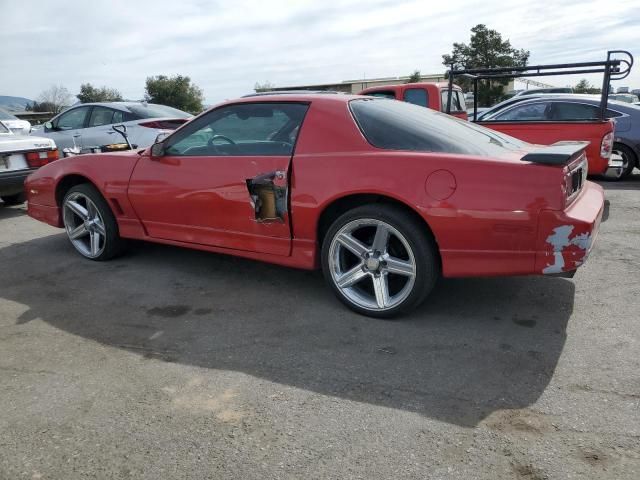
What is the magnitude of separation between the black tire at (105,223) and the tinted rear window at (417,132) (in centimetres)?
239

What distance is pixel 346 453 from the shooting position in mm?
2115

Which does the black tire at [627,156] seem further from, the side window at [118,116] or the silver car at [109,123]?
the side window at [118,116]

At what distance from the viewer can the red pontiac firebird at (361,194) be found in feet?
9.46

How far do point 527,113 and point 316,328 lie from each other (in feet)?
23.4

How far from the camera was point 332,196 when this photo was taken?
3.34m

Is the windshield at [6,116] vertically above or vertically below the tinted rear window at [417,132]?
above

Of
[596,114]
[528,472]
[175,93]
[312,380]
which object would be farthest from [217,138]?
[175,93]

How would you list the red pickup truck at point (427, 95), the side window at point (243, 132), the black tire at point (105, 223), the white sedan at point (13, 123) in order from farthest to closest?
the white sedan at point (13, 123) → the red pickup truck at point (427, 95) → the black tire at point (105, 223) → the side window at point (243, 132)

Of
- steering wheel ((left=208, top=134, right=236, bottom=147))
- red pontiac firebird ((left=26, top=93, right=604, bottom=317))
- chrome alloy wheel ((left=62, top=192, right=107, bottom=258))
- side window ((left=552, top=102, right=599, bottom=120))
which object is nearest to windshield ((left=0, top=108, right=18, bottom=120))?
chrome alloy wheel ((left=62, top=192, right=107, bottom=258))

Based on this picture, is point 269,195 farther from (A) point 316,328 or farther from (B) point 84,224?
(B) point 84,224

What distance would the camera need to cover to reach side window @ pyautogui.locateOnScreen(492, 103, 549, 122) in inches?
341

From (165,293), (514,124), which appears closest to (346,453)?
(165,293)

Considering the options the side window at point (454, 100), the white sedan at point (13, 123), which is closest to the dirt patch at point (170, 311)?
the side window at point (454, 100)

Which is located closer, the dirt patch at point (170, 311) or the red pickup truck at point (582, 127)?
the dirt patch at point (170, 311)
